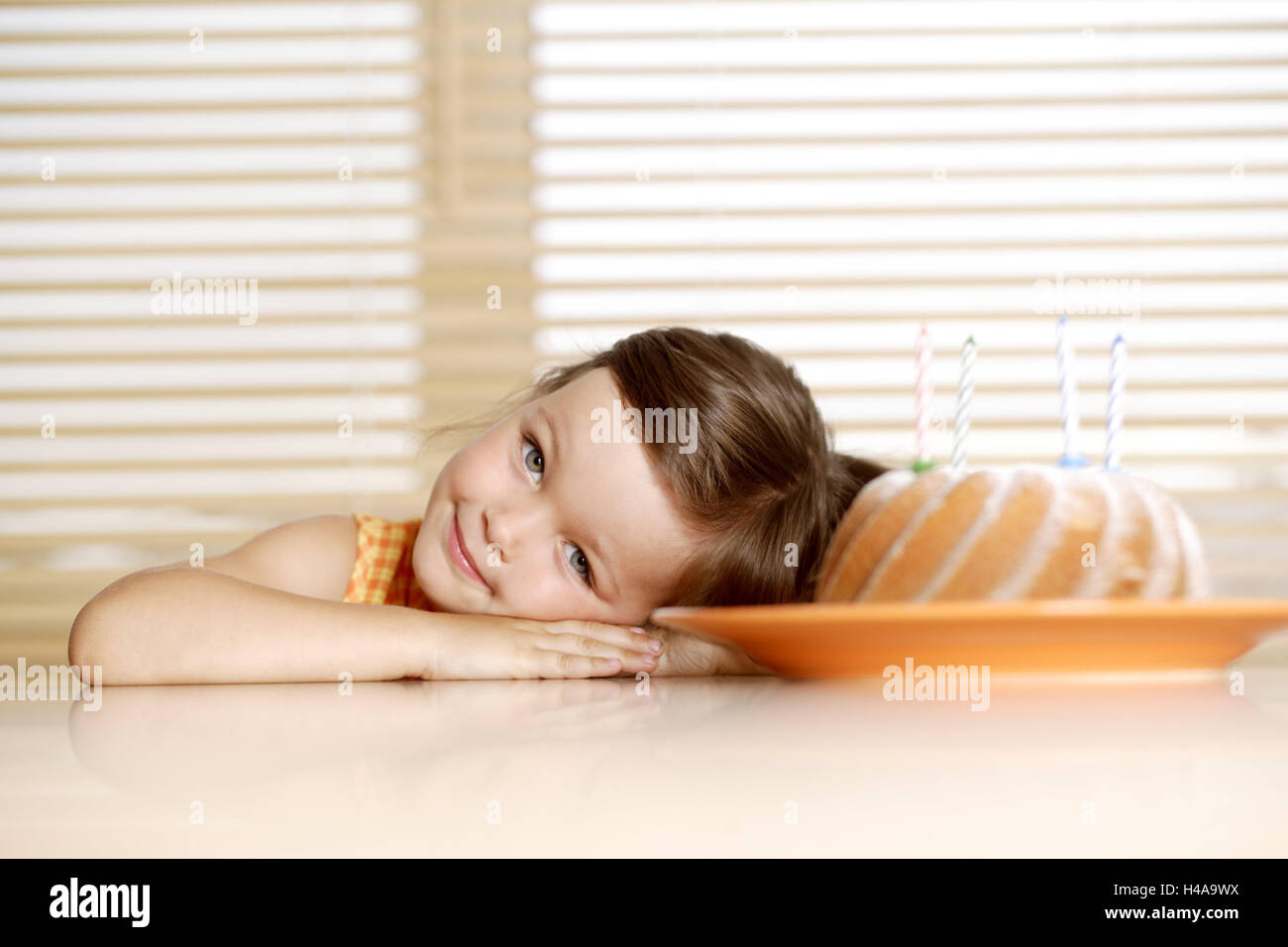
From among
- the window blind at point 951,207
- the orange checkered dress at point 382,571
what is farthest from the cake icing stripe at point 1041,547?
the window blind at point 951,207

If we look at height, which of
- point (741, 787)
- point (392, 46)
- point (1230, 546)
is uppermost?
point (392, 46)

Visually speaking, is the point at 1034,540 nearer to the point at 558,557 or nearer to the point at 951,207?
the point at 558,557

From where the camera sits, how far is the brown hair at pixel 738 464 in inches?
39.3

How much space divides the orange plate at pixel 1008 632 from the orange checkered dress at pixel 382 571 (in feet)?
1.94

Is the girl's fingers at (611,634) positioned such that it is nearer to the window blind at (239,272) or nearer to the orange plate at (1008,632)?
the orange plate at (1008,632)

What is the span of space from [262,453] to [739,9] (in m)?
1.15

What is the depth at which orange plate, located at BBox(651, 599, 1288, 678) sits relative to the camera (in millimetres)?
502

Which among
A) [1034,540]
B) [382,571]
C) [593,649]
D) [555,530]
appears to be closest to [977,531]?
[1034,540]

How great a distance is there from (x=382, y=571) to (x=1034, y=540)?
760mm

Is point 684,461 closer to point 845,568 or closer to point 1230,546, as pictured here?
point 845,568
